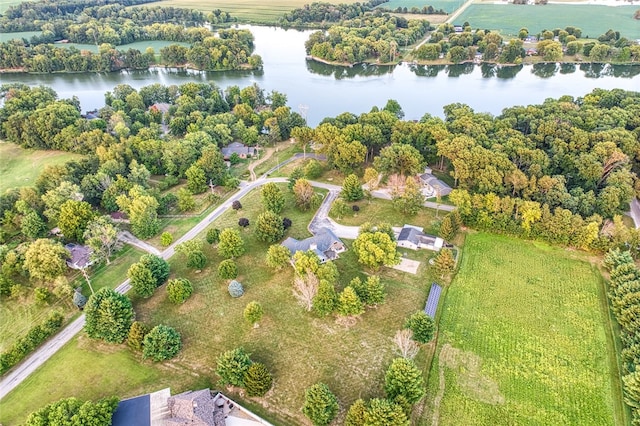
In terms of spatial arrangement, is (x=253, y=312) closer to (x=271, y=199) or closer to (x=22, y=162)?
(x=271, y=199)

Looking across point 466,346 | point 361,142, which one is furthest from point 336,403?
point 361,142

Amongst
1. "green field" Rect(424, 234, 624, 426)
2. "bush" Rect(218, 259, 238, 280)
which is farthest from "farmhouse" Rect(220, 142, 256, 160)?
"green field" Rect(424, 234, 624, 426)

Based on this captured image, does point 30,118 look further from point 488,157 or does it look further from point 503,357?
point 503,357

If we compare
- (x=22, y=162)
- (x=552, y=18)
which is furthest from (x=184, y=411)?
(x=552, y=18)

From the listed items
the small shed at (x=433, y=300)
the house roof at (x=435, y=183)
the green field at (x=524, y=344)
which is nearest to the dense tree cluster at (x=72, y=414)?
the green field at (x=524, y=344)

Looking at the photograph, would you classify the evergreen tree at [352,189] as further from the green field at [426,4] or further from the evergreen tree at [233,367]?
the green field at [426,4]
